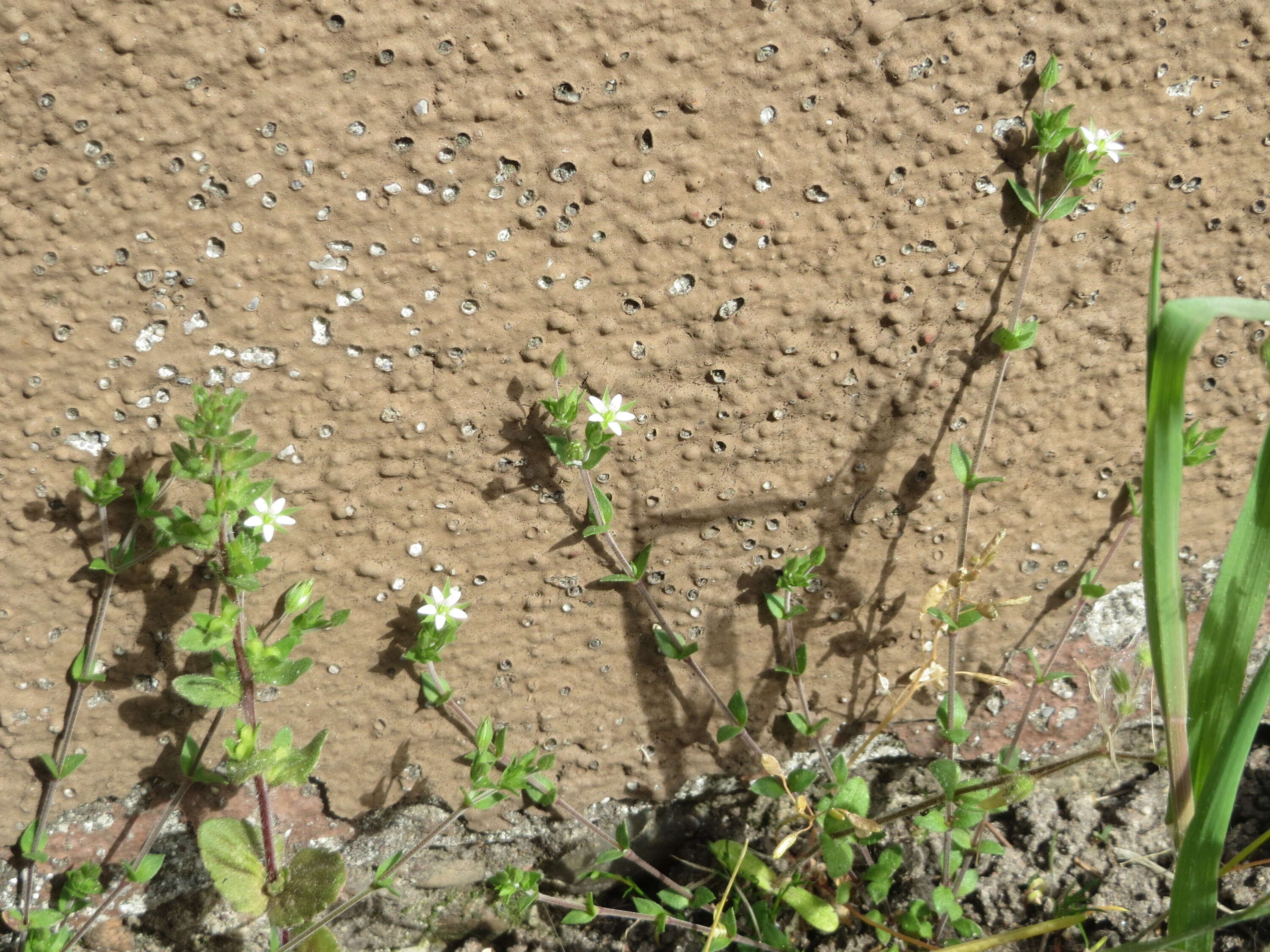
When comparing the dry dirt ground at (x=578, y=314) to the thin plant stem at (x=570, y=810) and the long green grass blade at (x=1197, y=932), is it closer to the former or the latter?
the thin plant stem at (x=570, y=810)

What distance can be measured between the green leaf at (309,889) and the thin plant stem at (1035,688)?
0.96 meters

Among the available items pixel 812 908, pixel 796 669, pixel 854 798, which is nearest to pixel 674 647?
pixel 796 669

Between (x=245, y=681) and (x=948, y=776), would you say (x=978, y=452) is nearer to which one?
(x=948, y=776)

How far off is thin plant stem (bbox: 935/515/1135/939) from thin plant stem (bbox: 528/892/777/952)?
30 centimetres

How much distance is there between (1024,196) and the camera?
1.33 m

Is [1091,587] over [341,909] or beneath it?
over

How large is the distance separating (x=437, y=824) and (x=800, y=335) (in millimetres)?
1005

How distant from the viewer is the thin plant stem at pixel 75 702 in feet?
4.26

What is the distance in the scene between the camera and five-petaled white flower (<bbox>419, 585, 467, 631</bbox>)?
4.54ft

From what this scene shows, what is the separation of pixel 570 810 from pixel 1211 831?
89cm

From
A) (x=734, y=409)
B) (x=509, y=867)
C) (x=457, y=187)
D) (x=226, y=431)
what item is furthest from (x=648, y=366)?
(x=509, y=867)

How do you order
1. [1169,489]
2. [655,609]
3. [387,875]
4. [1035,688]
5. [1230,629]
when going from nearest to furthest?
[1169,489] → [1230,629] → [387,875] → [655,609] → [1035,688]

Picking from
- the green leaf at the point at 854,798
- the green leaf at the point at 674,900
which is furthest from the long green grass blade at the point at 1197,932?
the green leaf at the point at 674,900

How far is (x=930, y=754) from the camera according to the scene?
173 cm
